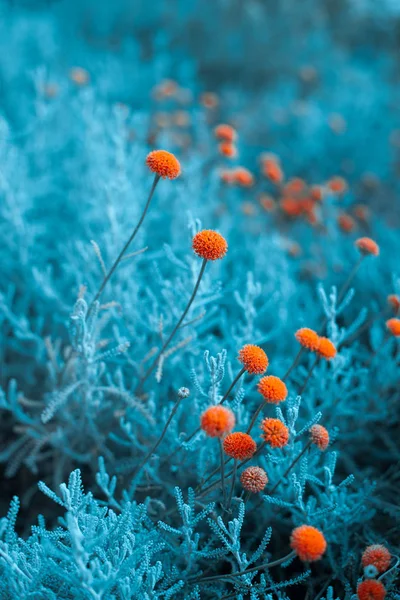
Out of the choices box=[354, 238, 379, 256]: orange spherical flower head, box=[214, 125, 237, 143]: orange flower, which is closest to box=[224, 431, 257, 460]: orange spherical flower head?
box=[354, 238, 379, 256]: orange spherical flower head

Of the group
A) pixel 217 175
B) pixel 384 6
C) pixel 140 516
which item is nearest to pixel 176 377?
pixel 140 516

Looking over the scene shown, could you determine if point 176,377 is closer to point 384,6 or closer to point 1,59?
point 1,59

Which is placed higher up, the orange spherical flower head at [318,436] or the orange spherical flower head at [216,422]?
the orange spherical flower head at [318,436]

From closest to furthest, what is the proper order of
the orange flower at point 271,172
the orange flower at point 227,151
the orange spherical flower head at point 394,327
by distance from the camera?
the orange spherical flower head at point 394,327 → the orange flower at point 227,151 → the orange flower at point 271,172

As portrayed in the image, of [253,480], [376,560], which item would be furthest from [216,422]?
[376,560]

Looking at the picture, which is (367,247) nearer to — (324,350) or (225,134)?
(324,350)

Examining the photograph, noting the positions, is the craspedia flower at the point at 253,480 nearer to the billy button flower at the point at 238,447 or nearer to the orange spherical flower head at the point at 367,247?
the billy button flower at the point at 238,447

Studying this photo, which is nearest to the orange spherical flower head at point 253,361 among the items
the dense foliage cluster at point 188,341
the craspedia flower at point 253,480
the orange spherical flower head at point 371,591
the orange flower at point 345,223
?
the dense foliage cluster at point 188,341
